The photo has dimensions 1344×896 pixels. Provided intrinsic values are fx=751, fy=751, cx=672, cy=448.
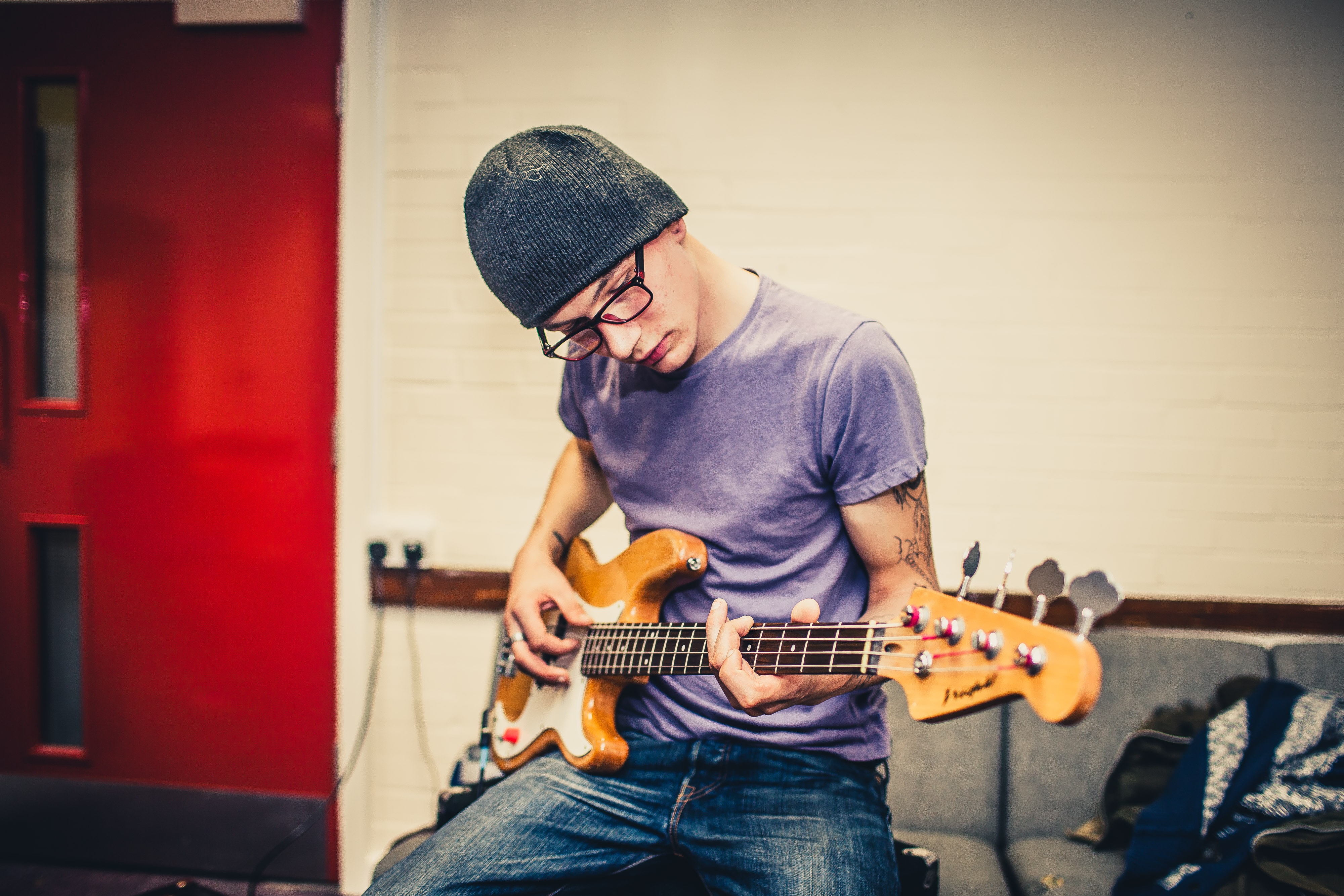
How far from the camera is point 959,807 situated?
1923mm

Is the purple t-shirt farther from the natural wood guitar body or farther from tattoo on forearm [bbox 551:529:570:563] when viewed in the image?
tattoo on forearm [bbox 551:529:570:563]

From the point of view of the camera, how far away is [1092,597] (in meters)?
0.83

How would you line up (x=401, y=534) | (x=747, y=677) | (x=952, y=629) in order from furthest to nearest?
(x=401, y=534) → (x=747, y=677) → (x=952, y=629)

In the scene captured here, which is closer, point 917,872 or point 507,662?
point 917,872

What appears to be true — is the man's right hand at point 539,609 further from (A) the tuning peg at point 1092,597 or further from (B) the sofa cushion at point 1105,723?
(B) the sofa cushion at point 1105,723

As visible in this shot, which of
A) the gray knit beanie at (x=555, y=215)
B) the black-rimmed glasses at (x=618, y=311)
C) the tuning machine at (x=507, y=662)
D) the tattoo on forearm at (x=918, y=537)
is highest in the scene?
the gray knit beanie at (x=555, y=215)

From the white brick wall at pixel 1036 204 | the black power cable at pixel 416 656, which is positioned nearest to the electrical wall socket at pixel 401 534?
the black power cable at pixel 416 656

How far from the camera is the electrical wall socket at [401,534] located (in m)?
2.19

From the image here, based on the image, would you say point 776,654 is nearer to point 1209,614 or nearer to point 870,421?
point 870,421

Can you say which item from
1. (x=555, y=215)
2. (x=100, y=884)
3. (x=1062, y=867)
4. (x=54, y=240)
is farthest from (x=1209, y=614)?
(x=54, y=240)

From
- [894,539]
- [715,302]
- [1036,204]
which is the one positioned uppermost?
[1036,204]

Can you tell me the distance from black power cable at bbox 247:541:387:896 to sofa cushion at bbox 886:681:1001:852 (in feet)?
4.84

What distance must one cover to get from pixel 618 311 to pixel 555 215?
176 mm

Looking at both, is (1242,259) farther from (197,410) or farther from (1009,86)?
(197,410)
